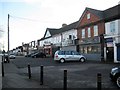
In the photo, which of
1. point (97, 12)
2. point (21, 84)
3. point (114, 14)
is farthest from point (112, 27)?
point (21, 84)

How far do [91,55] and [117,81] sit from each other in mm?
26944

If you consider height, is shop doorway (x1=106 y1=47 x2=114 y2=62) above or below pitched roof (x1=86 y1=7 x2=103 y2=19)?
below

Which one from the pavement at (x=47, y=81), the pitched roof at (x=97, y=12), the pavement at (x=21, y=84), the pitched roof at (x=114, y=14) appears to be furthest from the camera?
the pitched roof at (x=97, y=12)

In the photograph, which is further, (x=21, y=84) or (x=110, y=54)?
(x=110, y=54)

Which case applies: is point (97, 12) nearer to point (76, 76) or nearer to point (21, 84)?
point (76, 76)

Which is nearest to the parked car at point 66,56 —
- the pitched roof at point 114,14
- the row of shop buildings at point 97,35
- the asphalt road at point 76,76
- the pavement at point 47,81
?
the row of shop buildings at point 97,35

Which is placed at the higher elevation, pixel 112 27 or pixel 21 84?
pixel 112 27

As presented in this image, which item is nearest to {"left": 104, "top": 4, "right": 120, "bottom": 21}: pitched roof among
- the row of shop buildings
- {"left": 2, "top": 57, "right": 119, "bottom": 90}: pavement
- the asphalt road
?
the row of shop buildings

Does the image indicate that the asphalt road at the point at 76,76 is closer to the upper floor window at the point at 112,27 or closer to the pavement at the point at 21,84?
the pavement at the point at 21,84

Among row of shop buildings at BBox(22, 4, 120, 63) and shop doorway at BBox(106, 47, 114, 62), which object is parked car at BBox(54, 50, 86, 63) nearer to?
shop doorway at BBox(106, 47, 114, 62)

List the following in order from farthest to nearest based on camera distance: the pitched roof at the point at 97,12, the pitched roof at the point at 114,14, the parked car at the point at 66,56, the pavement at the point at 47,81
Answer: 1. the pitched roof at the point at 97,12
2. the parked car at the point at 66,56
3. the pitched roof at the point at 114,14
4. the pavement at the point at 47,81

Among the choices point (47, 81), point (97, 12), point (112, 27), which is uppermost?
point (97, 12)

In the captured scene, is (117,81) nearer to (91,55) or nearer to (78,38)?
(91,55)

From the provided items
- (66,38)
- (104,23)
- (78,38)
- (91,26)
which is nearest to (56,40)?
(66,38)
